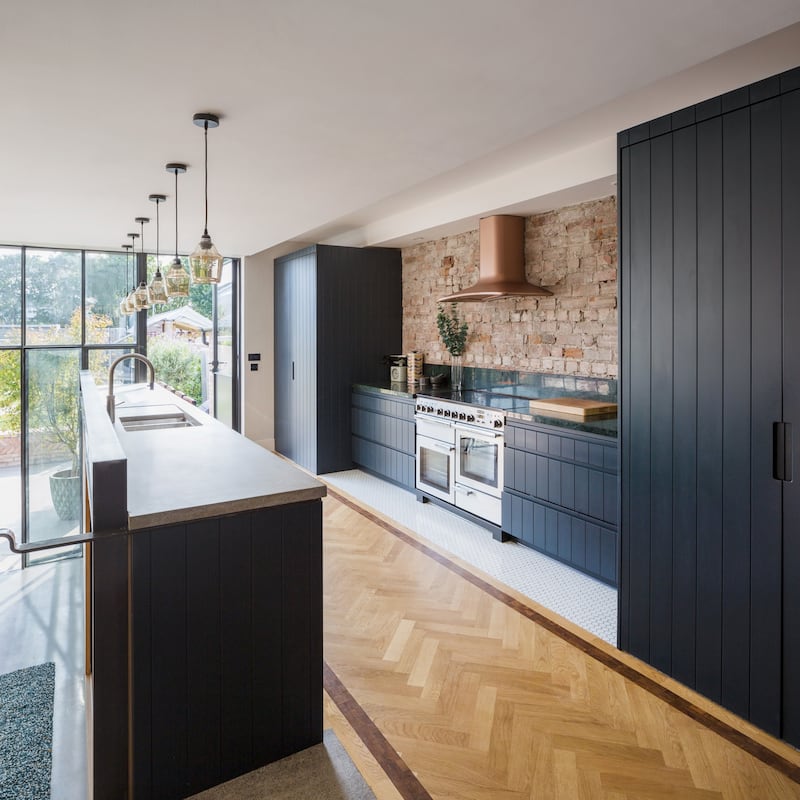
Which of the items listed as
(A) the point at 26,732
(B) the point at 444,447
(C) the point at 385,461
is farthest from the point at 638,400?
(C) the point at 385,461

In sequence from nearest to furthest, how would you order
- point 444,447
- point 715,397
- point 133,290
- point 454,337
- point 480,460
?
point 715,397, point 480,460, point 444,447, point 454,337, point 133,290

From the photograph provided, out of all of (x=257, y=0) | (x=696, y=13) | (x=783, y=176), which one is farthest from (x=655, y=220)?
(x=257, y=0)

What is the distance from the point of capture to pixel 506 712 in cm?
233

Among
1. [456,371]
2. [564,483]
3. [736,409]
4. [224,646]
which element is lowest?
[224,646]

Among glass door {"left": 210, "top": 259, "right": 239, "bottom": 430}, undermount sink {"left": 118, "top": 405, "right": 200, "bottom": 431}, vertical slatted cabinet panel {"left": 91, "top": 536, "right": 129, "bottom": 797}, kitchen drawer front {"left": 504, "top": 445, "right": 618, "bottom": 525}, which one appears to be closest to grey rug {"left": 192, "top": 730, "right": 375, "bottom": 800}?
vertical slatted cabinet panel {"left": 91, "top": 536, "right": 129, "bottom": 797}

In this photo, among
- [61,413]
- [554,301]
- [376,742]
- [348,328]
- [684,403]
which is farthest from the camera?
[61,413]

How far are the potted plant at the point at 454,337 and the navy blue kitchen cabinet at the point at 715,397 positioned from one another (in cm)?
280

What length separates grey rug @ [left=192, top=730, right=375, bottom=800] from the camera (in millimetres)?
1669

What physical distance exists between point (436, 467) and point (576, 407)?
146 cm

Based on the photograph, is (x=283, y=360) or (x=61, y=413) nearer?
(x=61, y=413)

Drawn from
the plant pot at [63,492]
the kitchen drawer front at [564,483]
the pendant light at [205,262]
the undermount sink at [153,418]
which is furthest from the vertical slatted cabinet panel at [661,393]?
the plant pot at [63,492]

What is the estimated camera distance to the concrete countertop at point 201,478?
1635mm

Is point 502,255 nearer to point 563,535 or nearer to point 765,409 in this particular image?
point 563,535

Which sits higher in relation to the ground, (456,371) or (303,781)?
(456,371)
